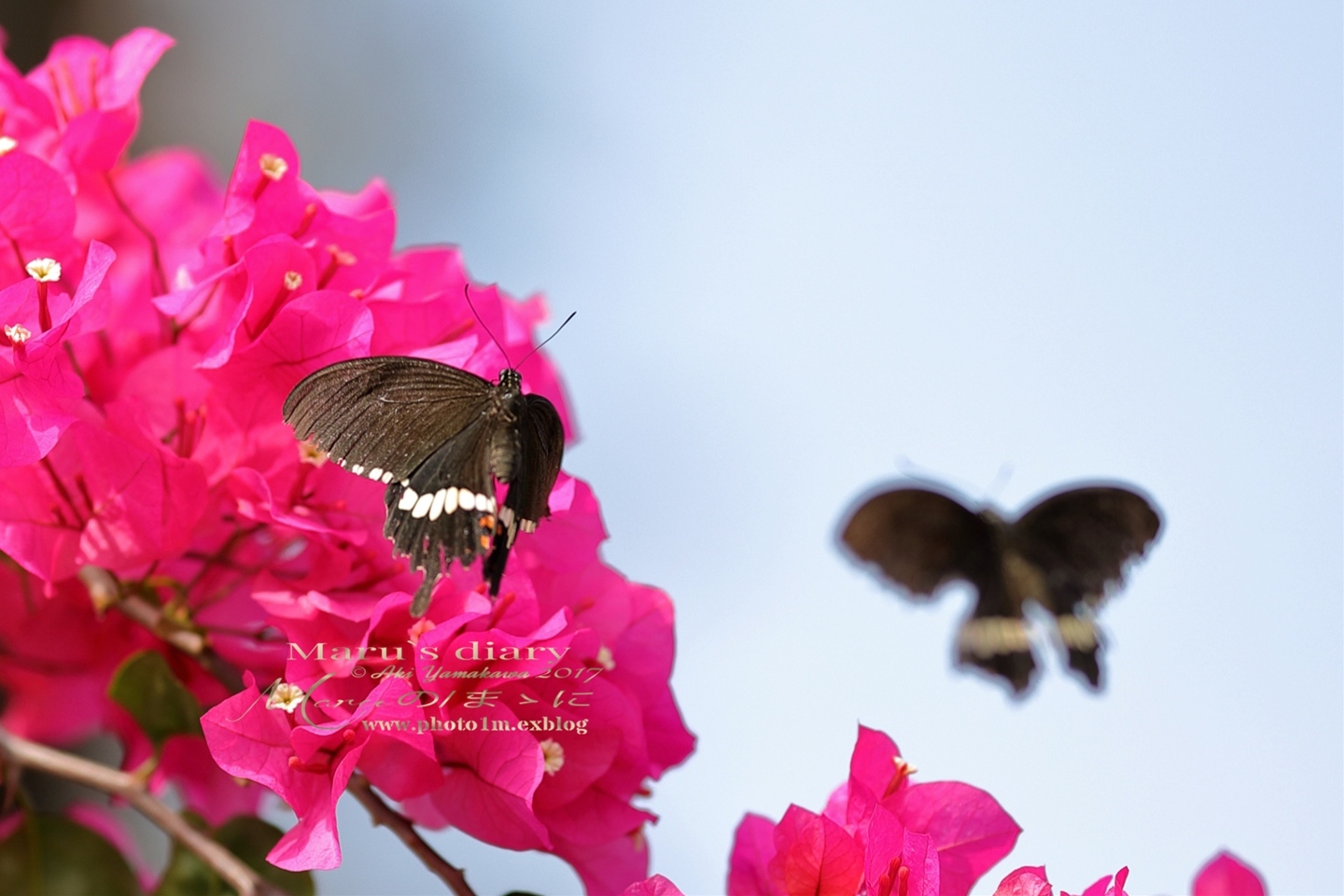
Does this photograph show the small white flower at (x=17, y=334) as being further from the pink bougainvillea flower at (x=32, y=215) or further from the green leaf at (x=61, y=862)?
the green leaf at (x=61, y=862)

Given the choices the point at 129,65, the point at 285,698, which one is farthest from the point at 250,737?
the point at 129,65

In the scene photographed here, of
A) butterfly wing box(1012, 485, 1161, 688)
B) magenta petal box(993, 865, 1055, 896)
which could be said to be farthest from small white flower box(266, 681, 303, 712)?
butterfly wing box(1012, 485, 1161, 688)

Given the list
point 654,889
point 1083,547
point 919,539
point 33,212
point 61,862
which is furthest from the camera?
point 919,539

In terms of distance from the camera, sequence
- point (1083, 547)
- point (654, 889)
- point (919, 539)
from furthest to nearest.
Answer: point (919, 539)
point (1083, 547)
point (654, 889)

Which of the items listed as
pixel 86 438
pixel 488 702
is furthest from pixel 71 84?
pixel 488 702

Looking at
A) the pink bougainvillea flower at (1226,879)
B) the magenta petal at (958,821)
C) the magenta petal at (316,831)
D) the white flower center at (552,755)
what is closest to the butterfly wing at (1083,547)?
the pink bougainvillea flower at (1226,879)

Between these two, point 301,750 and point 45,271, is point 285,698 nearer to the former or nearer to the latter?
point 301,750
